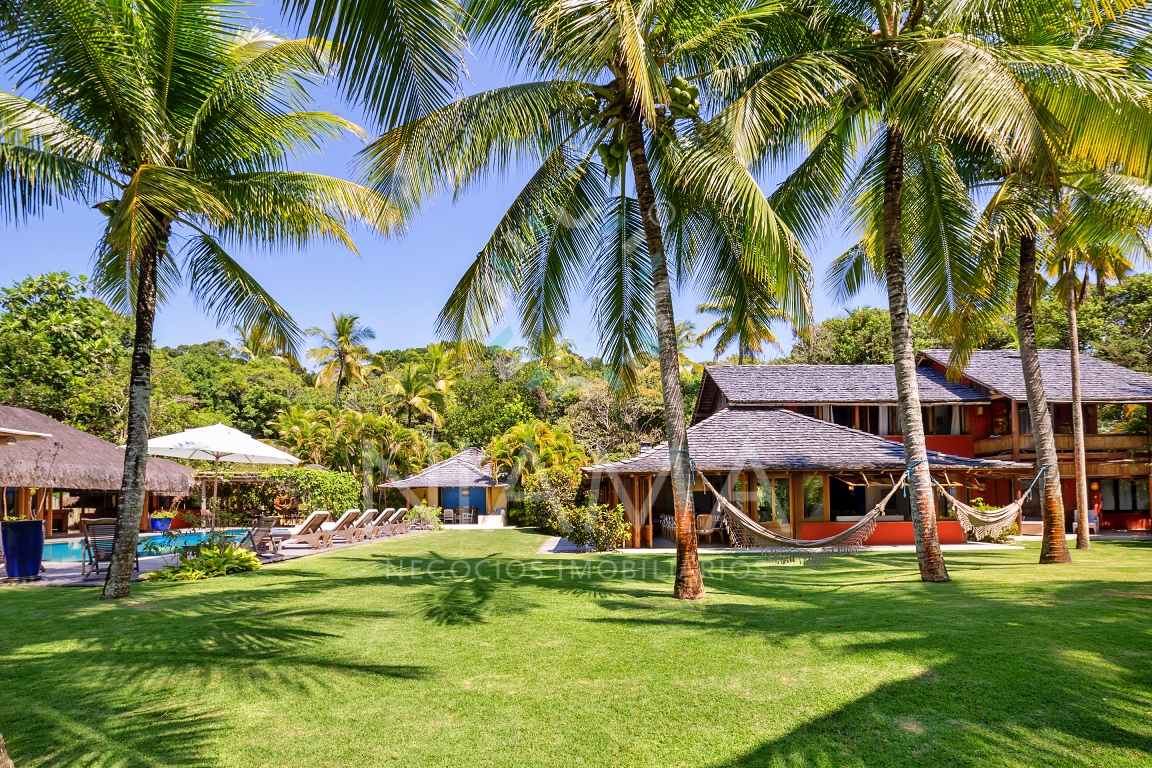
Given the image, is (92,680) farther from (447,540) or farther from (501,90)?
(447,540)

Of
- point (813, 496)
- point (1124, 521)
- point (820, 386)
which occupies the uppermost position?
point (820, 386)

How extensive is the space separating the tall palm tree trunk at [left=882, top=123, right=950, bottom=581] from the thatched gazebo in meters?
16.5

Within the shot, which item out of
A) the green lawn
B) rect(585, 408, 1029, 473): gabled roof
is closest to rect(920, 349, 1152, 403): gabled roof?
rect(585, 408, 1029, 473): gabled roof

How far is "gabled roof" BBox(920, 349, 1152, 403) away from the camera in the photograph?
2123cm

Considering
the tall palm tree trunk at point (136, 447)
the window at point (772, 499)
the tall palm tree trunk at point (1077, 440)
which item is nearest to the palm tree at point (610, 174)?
the tall palm tree trunk at point (136, 447)

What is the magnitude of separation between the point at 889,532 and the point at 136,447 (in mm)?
16056

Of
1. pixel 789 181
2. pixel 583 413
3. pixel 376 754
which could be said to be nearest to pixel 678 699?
pixel 376 754

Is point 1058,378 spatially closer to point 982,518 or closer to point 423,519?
point 982,518

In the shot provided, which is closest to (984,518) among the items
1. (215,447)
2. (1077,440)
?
(1077,440)

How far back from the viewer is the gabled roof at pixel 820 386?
21.2 m

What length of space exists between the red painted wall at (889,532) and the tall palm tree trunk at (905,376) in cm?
721

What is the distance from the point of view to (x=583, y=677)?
17.0 ft

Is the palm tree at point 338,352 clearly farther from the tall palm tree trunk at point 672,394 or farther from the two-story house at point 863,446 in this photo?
the tall palm tree trunk at point 672,394

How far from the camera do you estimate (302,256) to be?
9.78 metres
